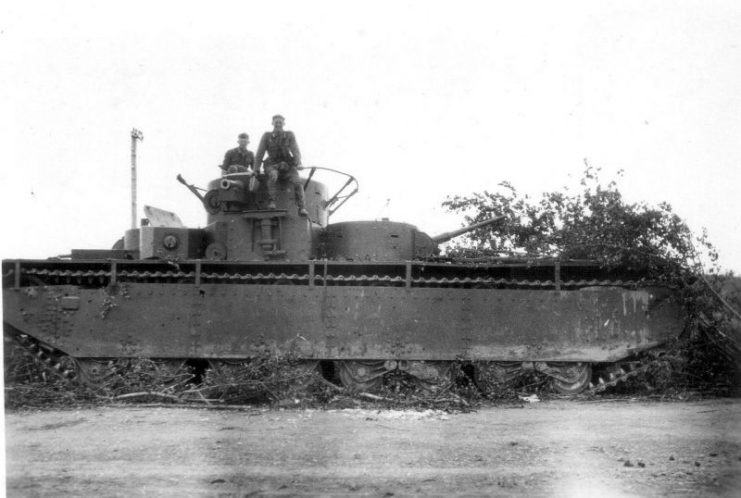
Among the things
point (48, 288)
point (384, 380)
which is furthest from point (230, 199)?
point (384, 380)

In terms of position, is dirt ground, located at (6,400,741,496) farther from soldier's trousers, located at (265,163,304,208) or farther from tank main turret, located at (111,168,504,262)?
soldier's trousers, located at (265,163,304,208)

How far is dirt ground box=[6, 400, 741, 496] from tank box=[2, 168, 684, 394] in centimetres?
137

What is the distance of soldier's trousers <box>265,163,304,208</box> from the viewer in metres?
10.4

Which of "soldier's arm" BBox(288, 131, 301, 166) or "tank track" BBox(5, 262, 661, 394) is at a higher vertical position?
"soldier's arm" BBox(288, 131, 301, 166)

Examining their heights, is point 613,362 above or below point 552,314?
below

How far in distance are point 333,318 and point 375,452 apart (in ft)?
12.3

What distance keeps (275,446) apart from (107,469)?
5.33 feet

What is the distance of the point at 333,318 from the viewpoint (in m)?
9.62

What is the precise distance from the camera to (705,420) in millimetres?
7586

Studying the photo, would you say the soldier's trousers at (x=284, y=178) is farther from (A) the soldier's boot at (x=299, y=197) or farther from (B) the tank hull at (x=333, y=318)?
(B) the tank hull at (x=333, y=318)

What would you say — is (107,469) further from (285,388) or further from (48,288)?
(48,288)

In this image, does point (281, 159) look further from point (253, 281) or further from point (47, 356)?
point (47, 356)

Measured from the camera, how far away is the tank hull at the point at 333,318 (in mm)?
9594

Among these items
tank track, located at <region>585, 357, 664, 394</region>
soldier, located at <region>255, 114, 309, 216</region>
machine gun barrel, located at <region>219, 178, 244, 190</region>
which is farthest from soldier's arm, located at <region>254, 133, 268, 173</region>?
tank track, located at <region>585, 357, 664, 394</region>
